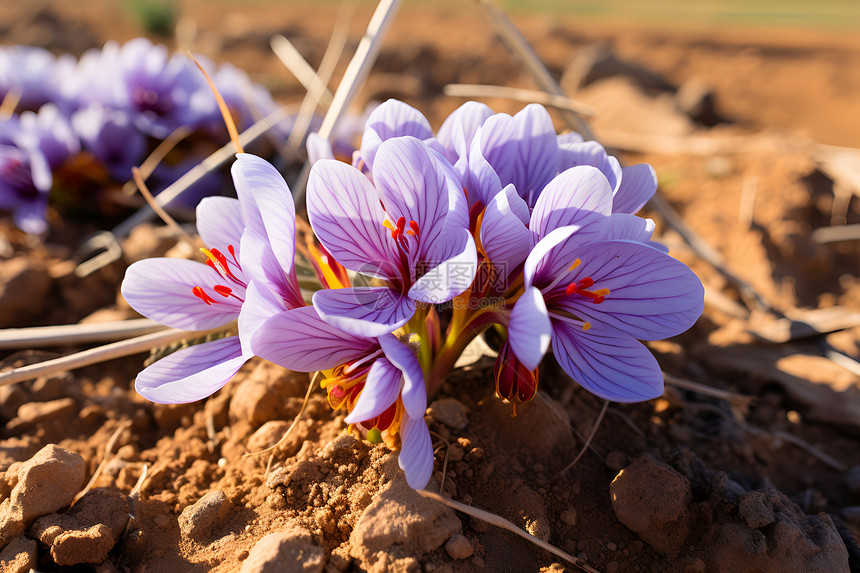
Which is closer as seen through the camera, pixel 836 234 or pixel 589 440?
pixel 589 440

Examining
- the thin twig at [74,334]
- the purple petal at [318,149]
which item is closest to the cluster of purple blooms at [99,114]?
the thin twig at [74,334]

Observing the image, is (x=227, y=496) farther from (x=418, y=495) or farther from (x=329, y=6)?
(x=329, y=6)

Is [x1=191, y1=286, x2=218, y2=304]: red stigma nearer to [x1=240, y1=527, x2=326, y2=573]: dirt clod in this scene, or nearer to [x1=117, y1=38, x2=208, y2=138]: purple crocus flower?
[x1=240, y1=527, x2=326, y2=573]: dirt clod

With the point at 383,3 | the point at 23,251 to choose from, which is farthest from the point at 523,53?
the point at 23,251

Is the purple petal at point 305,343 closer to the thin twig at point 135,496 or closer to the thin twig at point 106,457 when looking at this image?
the thin twig at point 135,496

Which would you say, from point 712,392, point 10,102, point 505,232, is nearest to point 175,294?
point 505,232

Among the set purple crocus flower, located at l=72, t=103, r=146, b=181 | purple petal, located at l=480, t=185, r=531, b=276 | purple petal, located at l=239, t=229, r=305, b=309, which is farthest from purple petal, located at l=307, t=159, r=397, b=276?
purple crocus flower, located at l=72, t=103, r=146, b=181

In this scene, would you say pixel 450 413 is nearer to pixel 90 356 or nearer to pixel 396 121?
pixel 396 121
